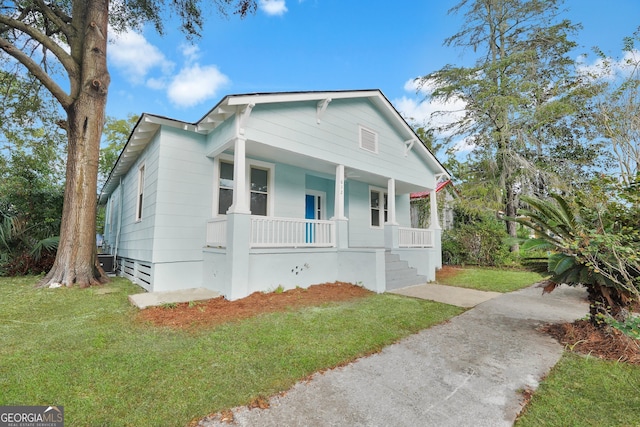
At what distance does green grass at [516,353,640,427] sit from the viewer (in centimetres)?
220

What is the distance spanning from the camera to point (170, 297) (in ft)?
19.2

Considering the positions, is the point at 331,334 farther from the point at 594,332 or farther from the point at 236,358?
the point at 594,332

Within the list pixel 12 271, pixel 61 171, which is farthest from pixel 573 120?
pixel 61 171

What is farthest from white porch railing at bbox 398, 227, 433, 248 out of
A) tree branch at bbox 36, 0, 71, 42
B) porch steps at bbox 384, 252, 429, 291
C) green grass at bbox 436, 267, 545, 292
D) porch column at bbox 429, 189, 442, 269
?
tree branch at bbox 36, 0, 71, 42

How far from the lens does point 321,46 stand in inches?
509

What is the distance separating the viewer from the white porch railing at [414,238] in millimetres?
9934

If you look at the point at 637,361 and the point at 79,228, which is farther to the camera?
the point at 79,228

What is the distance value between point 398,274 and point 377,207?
4.52 m

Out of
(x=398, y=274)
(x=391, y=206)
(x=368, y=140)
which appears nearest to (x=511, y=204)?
(x=391, y=206)

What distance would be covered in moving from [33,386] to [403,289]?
7291 millimetres

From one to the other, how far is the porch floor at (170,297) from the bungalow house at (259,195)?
31cm

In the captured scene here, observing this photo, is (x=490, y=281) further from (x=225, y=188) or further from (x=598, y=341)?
(x=225, y=188)

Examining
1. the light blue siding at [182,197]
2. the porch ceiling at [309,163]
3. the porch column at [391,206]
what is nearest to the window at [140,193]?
the light blue siding at [182,197]

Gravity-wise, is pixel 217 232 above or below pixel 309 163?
below
